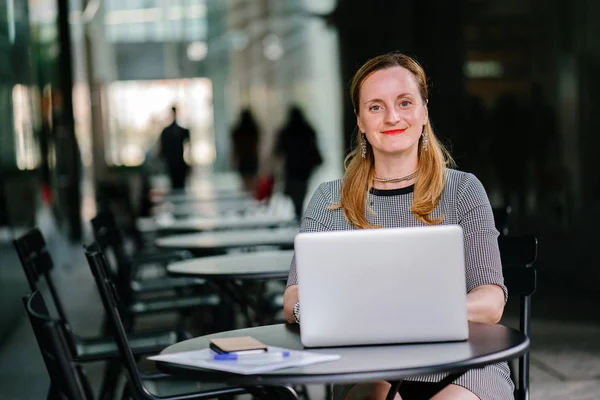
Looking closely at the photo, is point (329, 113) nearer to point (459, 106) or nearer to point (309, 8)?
point (309, 8)

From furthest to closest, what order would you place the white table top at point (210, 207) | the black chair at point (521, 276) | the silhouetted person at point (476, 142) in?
the white table top at point (210, 207), the silhouetted person at point (476, 142), the black chair at point (521, 276)

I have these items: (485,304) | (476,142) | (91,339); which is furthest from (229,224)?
(485,304)

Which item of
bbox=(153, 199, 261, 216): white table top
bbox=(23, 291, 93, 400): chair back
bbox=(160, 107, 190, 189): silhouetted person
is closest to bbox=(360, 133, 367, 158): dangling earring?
bbox=(23, 291, 93, 400): chair back

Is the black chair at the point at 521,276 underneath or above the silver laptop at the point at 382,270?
underneath

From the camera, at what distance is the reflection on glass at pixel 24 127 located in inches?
329

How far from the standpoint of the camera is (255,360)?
224 centimetres

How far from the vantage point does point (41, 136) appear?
37.1ft

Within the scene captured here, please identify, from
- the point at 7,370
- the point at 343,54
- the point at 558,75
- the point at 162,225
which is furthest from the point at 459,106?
the point at 343,54

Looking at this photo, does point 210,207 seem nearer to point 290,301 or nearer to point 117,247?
point 117,247

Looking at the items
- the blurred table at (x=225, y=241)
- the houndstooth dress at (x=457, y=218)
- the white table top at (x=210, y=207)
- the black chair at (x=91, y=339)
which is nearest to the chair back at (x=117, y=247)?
the blurred table at (x=225, y=241)

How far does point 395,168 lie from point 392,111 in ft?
0.55

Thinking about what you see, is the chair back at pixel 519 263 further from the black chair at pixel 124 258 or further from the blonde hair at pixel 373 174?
the black chair at pixel 124 258

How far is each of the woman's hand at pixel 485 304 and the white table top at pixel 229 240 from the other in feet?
9.29

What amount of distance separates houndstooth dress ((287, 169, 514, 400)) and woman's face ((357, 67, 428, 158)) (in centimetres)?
14
